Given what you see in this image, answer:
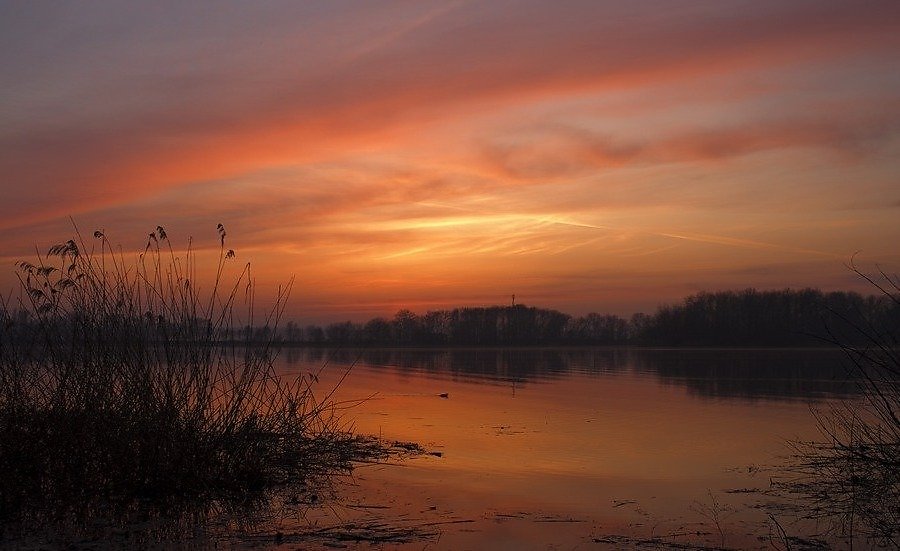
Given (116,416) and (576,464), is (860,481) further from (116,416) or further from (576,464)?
(116,416)

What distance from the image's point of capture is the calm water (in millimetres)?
7844

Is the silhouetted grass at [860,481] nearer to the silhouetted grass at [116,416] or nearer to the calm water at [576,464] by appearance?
the calm water at [576,464]

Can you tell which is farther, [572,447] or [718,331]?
[718,331]

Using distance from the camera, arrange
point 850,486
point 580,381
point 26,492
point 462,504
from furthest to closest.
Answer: point 580,381
point 850,486
point 462,504
point 26,492

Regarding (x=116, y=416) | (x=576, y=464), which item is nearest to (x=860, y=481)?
(x=576, y=464)

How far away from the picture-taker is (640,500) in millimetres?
9297

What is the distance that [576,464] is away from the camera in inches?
471

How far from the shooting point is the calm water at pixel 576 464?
7.84 metres

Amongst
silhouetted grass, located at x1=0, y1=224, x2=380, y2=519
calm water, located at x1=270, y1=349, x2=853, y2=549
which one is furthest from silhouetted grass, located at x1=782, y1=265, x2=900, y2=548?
silhouetted grass, located at x1=0, y1=224, x2=380, y2=519

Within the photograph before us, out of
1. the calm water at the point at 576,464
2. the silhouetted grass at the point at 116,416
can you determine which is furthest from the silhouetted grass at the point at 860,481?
the silhouetted grass at the point at 116,416

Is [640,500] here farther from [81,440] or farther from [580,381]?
[580,381]

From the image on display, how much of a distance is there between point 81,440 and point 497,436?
8415 mm

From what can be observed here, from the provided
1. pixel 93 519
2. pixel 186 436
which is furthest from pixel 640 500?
pixel 93 519

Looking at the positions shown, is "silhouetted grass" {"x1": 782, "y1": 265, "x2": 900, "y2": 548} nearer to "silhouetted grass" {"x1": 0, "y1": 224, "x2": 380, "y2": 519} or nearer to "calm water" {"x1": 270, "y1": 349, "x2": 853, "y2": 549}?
"calm water" {"x1": 270, "y1": 349, "x2": 853, "y2": 549}
